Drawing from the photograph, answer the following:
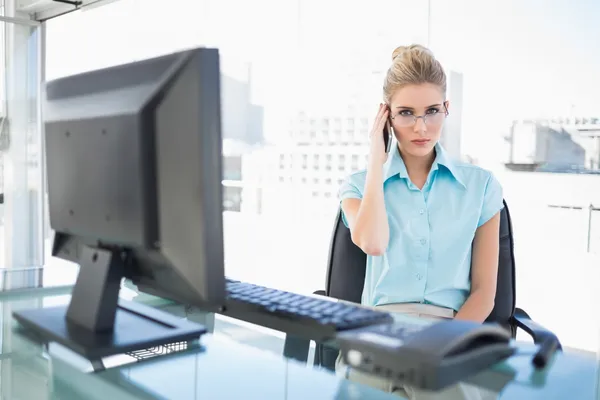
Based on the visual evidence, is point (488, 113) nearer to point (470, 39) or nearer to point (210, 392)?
point (470, 39)

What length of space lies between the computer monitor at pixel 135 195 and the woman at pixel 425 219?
0.69 m

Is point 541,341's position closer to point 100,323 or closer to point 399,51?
point 100,323

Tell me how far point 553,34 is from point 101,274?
3323 mm

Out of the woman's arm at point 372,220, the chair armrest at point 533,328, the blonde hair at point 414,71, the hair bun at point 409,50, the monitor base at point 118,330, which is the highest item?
the hair bun at point 409,50

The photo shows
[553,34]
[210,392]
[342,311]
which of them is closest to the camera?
[210,392]

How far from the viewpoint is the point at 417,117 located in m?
1.65

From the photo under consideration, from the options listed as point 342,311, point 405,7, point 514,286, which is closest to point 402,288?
point 514,286

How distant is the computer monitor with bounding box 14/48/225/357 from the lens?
859 mm

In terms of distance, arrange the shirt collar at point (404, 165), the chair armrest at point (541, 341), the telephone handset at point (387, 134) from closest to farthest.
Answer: the chair armrest at point (541, 341) → the shirt collar at point (404, 165) → the telephone handset at point (387, 134)

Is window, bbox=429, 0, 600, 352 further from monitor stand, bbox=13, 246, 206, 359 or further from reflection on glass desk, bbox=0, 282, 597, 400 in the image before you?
monitor stand, bbox=13, 246, 206, 359

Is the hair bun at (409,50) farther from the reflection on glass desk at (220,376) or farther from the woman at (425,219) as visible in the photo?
the reflection on glass desk at (220,376)

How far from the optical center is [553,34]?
358cm

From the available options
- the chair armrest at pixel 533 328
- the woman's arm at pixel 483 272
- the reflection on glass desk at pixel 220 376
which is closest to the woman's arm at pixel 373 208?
the woman's arm at pixel 483 272

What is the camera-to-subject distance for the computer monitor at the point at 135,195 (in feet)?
2.82
